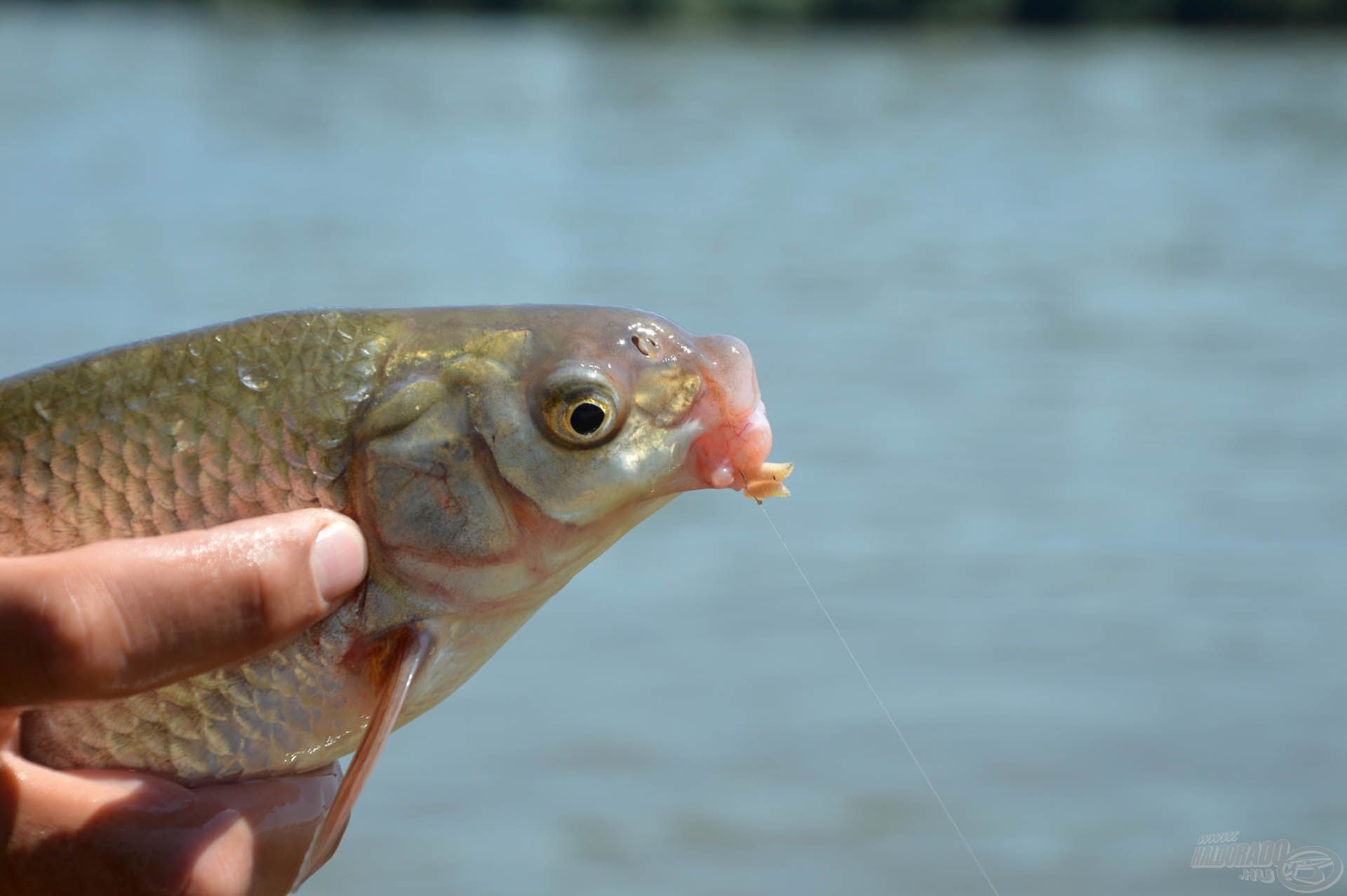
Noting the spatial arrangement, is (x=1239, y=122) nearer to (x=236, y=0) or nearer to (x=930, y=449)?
(x=930, y=449)

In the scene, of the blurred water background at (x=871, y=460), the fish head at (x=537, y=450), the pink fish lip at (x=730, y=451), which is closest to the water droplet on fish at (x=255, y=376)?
the fish head at (x=537, y=450)

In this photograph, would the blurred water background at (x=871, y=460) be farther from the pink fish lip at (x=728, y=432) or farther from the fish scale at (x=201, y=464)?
the pink fish lip at (x=728, y=432)

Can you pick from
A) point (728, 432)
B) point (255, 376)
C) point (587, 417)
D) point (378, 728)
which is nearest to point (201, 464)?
point (255, 376)

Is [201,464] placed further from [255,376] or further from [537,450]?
[537,450]

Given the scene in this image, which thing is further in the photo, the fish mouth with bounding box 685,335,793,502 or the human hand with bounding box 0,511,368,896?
the fish mouth with bounding box 685,335,793,502

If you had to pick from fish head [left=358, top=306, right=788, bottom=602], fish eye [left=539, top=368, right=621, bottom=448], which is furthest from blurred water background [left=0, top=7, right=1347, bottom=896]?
fish eye [left=539, top=368, right=621, bottom=448]

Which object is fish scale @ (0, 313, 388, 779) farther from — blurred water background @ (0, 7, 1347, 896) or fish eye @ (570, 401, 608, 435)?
blurred water background @ (0, 7, 1347, 896)
